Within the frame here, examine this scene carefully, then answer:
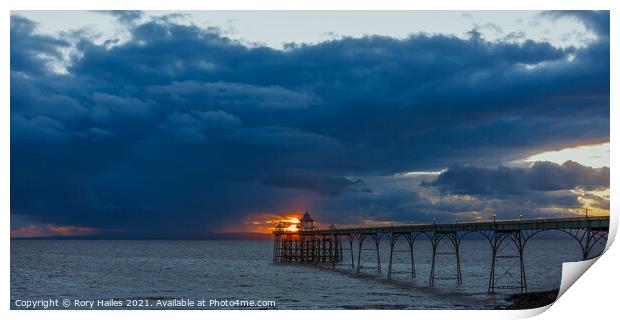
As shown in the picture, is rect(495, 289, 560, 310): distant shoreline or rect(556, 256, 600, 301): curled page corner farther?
Answer: rect(495, 289, 560, 310): distant shoreline

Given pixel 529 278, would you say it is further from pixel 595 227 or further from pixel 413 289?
pixel 595 227

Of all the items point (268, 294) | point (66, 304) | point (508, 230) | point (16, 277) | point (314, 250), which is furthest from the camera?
point (314, 250)

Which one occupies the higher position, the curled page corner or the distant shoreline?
the curled page corner

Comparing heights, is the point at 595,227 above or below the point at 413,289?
above

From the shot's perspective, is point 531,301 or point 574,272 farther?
point 531,301

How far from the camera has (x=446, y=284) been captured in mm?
72312

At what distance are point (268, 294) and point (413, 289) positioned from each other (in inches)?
544

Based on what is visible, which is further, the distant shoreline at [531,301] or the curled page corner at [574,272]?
the distant shoreline at [531,301]

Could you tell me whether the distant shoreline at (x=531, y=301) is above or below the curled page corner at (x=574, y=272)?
below

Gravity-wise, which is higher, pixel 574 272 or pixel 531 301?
pixel 574 272

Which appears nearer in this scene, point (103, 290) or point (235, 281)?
point (103, 290)

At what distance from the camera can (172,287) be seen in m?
74.9
